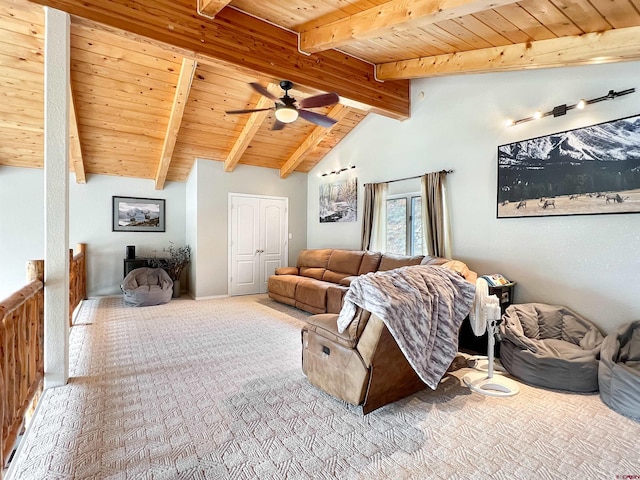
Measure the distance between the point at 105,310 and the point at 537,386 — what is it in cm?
601

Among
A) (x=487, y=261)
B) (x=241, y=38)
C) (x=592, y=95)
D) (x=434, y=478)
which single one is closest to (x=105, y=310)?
(x=241, y=38)

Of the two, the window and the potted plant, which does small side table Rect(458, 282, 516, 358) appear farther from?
the potted plant

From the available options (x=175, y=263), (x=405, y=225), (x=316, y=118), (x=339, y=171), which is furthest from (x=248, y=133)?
(x=175, y=263)

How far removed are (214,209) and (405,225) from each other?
3669 mm

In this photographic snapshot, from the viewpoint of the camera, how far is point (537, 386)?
8.76 ft

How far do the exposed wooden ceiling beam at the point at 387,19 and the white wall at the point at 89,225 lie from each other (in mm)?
4902

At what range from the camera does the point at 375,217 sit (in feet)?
17.6

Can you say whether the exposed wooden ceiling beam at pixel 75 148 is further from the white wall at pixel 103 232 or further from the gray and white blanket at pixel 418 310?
the gray and white blanket at pixel 418 310

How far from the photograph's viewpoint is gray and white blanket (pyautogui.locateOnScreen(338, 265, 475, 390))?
2.05 meters

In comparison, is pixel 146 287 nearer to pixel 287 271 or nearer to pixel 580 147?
pixel 287 271

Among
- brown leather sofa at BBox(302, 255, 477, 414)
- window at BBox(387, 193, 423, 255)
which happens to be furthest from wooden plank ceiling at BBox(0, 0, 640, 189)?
brown leather sofa at BBox(302, 255, 477, 414)

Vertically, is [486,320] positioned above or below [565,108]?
below

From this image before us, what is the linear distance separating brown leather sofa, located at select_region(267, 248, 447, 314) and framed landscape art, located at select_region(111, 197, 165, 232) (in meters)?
2.99

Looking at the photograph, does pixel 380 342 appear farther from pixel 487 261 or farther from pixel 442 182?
pixel 442 182
